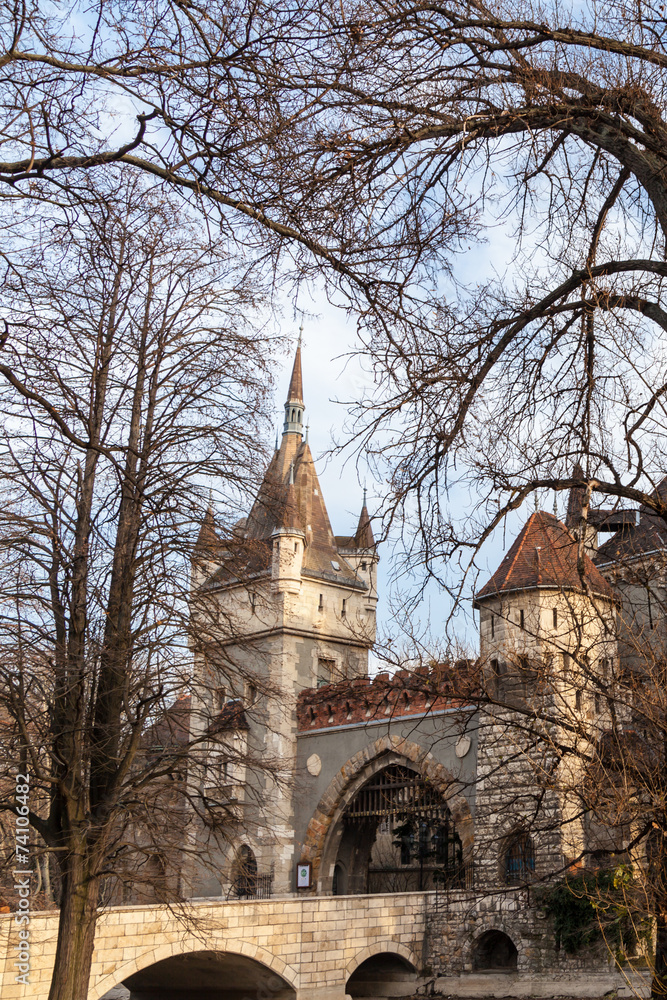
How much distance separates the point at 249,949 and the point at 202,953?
0.95 m

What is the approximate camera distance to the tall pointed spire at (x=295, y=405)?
1104 inches

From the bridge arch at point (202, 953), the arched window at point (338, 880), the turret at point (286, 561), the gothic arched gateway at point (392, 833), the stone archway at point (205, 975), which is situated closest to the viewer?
A: the bridge arch at point (202, 953)

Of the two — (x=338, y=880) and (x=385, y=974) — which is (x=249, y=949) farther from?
(x=338, y=880)

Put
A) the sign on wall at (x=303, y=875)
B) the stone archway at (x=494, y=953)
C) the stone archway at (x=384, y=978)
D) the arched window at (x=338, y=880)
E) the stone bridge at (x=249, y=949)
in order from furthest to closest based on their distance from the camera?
the arched window at (x=338, y=880) < the sign on wall at (x=303, y=875) < the stone archway at (x=384, y=978) < the stone archway at (x=494, y=953) < the stone bridge at (x=249, y=949)

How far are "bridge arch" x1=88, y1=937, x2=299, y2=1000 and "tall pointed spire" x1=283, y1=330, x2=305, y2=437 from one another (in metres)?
15.5

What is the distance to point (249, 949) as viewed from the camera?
14391 millimetres

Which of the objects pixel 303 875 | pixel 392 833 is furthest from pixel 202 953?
pixel 392 833

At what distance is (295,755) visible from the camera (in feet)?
73.6

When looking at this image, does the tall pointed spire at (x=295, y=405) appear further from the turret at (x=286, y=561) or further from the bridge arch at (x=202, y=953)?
the bridge arch at (x=202, y=953)

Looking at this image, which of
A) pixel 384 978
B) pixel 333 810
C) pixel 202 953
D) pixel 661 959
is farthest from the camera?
pixel 333 810

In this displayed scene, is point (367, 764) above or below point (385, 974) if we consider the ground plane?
above

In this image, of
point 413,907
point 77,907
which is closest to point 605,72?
point 77,907
